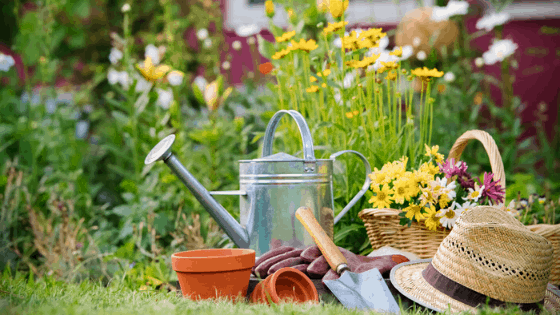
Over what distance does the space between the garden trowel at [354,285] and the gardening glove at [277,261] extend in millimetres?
90

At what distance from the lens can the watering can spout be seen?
1.41 meters

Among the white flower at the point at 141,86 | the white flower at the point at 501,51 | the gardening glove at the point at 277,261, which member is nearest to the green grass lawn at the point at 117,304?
the gardening glove at the point at 277,261

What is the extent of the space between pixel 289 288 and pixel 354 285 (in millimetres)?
175

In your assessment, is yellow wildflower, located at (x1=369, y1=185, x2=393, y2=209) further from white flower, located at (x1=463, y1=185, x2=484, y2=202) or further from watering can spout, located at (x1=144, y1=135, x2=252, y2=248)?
watering can spout, located at (x1=144, y1=135, x2=252, y2=248)

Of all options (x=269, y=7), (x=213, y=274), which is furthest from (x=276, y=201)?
(x=269, y=7)

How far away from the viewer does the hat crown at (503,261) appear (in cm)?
110

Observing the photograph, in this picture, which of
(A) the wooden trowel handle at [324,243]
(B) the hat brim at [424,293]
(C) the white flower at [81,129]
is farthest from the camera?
(C) the white flower at [81,129]

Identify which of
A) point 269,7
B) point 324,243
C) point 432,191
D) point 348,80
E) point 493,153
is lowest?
point 324,243

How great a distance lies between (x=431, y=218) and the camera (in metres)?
1.47

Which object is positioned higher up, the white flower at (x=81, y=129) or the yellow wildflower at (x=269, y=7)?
the yellow wildflower at (x=269, y=7)

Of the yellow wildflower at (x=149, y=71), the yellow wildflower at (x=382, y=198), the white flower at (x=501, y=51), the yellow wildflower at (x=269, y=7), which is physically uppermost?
the yellow wildflower at (x=269, y=7)

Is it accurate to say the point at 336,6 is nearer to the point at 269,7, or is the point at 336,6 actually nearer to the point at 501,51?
the point at 269,7

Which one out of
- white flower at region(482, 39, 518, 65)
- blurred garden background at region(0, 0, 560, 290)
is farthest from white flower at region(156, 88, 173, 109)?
white flower at region(482, 39, 518, 65)

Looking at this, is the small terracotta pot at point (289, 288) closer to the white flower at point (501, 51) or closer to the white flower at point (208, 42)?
the white flower at point (208, 42)
